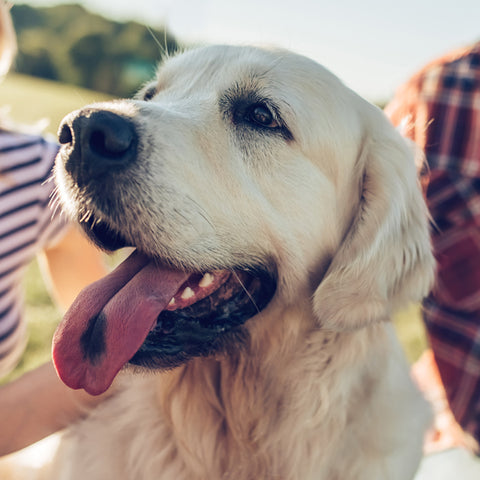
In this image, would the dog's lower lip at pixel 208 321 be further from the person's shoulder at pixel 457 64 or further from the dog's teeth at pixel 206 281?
the person's shoulder at pixel 457 64

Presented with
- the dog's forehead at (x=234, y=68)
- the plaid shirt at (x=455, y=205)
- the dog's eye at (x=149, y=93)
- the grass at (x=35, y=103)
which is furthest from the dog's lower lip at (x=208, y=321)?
the grass at (x=35, y=103)

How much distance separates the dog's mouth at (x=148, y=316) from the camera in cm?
170

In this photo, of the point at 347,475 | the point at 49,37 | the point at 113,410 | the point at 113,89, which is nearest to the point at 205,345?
the point at 113,410

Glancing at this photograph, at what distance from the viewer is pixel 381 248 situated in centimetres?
198

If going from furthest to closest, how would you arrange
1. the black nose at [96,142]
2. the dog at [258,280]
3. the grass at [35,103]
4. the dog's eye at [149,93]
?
the grass at [35,103] → the dog's eye at [149,93] → the dog at [258,280] → the black nose at [96,142]

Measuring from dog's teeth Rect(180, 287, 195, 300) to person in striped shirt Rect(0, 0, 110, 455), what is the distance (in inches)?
24.1

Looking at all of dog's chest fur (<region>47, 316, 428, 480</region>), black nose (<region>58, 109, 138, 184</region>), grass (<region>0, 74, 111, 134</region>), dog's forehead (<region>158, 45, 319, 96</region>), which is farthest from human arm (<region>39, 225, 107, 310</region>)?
grass (<region>0, 74, 111, 134</region>)

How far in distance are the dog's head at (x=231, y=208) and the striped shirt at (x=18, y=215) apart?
0.81 meters

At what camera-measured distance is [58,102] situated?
2344cm

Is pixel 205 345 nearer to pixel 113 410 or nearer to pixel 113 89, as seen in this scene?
pixel 113 410

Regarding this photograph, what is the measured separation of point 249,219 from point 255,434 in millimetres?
844

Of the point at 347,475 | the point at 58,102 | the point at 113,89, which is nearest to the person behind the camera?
the point at 347,475

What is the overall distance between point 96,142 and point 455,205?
1809mm

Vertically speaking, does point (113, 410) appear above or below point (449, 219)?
below
